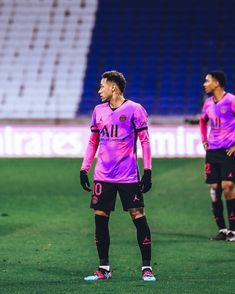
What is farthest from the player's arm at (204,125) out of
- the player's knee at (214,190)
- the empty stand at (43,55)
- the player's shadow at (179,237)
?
the empty stand at (43,55)

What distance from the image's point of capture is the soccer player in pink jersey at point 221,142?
11797mm

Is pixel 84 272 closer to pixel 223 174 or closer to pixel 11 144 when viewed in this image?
pixel 223 174

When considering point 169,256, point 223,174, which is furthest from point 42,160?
point 169,256

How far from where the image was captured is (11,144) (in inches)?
872

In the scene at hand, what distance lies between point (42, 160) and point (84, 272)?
12.8m

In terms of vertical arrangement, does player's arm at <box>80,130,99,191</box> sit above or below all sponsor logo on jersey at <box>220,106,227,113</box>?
below

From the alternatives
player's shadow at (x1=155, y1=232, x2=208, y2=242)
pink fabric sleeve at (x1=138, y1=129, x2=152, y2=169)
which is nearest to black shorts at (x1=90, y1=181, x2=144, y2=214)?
pink fabric sleeve at (x1=138, y1=129, x2=152, y2=169)

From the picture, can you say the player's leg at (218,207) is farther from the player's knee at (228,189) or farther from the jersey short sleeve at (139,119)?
the jersey short sleeve at (139,119)

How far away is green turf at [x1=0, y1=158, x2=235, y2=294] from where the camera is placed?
8.38 meters

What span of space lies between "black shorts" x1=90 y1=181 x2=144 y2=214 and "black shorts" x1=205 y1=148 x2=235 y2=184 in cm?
345

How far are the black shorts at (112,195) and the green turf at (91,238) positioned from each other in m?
0.69

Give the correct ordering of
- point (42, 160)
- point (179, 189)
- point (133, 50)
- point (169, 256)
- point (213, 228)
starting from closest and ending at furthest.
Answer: point (169, 256) < point (213, 228) < point (179, 189) < point (42, 160) < point (133, 50)

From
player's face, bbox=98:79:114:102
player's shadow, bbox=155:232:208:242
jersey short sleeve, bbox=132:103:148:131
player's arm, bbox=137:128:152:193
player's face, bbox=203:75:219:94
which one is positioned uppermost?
player's face, bbox=203:75:219:94

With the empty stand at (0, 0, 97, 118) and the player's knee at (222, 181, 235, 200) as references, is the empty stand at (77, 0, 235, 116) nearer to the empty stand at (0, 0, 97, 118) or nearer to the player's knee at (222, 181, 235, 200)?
the empty stand at (0, 0, 97, 118)
